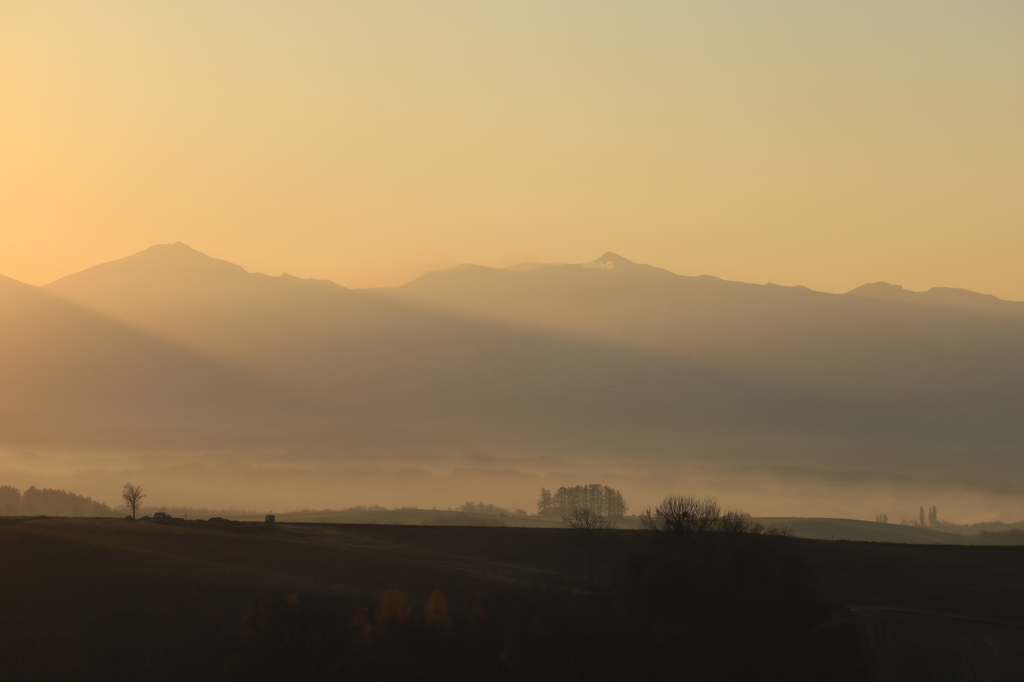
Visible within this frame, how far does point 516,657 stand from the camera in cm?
5725

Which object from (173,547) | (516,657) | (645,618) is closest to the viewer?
(516,657)

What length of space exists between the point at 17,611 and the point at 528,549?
77.8 m

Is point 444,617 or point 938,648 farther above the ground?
point 444,617

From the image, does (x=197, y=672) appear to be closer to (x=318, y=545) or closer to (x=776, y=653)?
(x=776, y=653)

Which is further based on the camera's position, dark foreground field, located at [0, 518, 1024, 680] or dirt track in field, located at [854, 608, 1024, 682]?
dirt track in field, located at [854, 608, 1024, 682]

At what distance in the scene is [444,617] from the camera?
60219 mm

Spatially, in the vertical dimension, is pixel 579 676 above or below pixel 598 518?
below

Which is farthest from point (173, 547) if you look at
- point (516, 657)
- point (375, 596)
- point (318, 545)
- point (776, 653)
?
point (776, 653)

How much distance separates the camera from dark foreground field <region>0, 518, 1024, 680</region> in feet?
179

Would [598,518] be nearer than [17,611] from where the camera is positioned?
No

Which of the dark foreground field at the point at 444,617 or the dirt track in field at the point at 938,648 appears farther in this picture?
the dirt track in field at the point at 938,648

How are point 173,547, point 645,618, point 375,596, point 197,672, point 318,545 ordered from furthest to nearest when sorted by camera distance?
point 318,545 → point 173,547 → point 375,596 → point 645,618 → point 197,672

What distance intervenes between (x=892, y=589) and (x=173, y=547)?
73684mm

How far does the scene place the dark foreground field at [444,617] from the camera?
54.5 m
